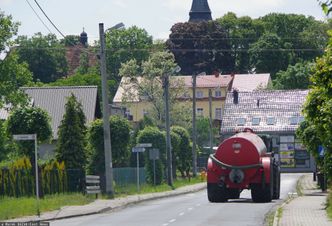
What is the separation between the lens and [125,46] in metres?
136

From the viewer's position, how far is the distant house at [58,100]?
246 ft

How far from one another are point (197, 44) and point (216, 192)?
86.2m

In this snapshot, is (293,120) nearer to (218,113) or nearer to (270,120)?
(270,120)

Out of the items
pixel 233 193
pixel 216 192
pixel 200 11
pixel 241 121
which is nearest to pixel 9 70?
pixel 233 193

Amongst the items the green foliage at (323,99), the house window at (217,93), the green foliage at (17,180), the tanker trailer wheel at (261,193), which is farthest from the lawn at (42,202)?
the house window at (217,93)

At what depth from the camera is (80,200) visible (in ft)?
145

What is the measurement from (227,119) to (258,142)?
214ft

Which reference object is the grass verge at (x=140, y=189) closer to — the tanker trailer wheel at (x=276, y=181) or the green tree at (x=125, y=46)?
the tanker trailer wheel at (x=276, y=181)

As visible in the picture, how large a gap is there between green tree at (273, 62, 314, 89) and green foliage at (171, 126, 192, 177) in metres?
45.8

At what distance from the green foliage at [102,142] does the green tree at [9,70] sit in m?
10.9

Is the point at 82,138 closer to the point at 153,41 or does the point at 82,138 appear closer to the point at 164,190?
the point at 164,190

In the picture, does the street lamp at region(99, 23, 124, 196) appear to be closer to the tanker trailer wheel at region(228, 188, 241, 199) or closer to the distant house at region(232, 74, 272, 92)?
the tanker trailer wheel at region(228, 188, 241, 199)

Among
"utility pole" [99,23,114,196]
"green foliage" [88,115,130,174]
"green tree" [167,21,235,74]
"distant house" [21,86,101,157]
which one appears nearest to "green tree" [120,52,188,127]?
"green tree" [167,21,235,74]

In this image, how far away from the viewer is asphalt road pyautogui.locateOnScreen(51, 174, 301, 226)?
30672mm
